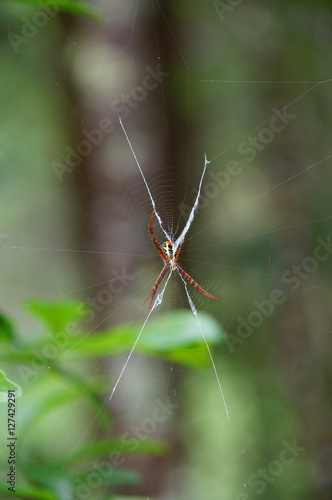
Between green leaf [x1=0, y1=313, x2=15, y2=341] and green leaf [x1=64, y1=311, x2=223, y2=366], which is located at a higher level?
green leaf [x1=0, y1=313, x2=15, y2=341]

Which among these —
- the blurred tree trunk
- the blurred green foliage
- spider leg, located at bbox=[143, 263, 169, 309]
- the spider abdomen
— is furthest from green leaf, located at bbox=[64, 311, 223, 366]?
the spider abdomen

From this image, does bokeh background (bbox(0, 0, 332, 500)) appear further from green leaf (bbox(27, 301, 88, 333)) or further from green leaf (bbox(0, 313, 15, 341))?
green leaf (bbox(0, 313, 15, 341))

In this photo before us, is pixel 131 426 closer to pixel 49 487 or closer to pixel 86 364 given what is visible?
pixel 86 364

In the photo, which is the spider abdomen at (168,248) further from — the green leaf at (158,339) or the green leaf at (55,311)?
the green leaf at (55,311)

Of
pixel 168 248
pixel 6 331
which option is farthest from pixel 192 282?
pixel 6 331

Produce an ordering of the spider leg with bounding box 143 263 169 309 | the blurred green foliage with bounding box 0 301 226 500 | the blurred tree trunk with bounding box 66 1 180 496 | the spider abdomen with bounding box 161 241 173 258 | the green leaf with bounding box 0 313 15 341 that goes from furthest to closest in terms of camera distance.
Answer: the spider abdomen with bounding box 161 241 173 258, the spider leg with bounding box 143 263 169 309, the blurred tree trunk with bounding box 66 1 180 496, the blurred green foliage with bounding box 0 301 226 500, the green leaf with bounding box 0 313 15 341

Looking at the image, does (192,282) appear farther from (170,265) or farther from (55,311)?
(55,311)

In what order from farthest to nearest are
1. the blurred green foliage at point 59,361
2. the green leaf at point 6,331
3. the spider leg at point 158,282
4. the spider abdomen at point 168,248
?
the spider abdomen at point 168,248 < the spider leg at point 158,282 < the blurred green foliage at point 59,361 < the green leaf at point 6,331

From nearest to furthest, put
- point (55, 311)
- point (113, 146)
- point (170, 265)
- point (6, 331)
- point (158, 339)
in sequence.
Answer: point (6, 331), point (55, 311), point (158, 339), point (113, 146), point (170, 265)

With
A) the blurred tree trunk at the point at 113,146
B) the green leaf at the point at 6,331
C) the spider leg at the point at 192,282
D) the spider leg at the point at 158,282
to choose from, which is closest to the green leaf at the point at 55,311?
the green leaf at the point at 6,331
